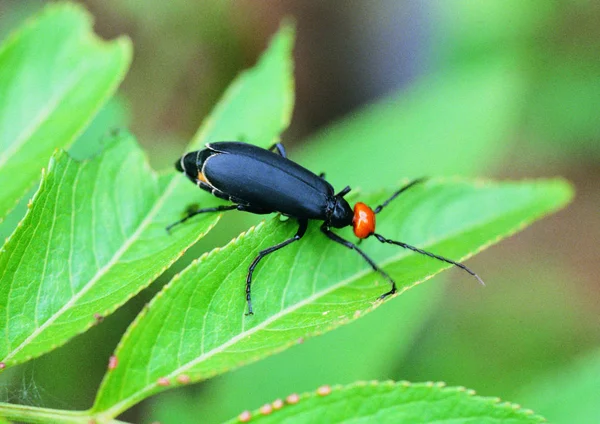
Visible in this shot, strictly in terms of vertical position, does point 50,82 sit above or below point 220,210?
above

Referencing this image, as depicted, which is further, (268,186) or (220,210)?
(268,186)

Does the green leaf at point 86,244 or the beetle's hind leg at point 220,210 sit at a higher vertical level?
the beetle's hind leg at point 220,210

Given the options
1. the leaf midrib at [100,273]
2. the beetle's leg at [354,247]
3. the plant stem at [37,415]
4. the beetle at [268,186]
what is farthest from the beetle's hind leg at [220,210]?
the plant stem at [37,415]

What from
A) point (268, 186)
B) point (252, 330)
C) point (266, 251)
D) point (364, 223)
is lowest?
point (252, 330)

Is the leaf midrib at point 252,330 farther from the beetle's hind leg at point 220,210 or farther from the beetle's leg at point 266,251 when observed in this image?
the beetle's hind leg at point 220,210

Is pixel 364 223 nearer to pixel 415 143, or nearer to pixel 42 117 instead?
pixel 42 117

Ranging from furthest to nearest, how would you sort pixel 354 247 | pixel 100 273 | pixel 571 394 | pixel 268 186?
pixel 571 394, pixel 268 186, pixel 354 247, pixel 100 273

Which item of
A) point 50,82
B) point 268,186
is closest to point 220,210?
point 268,186
